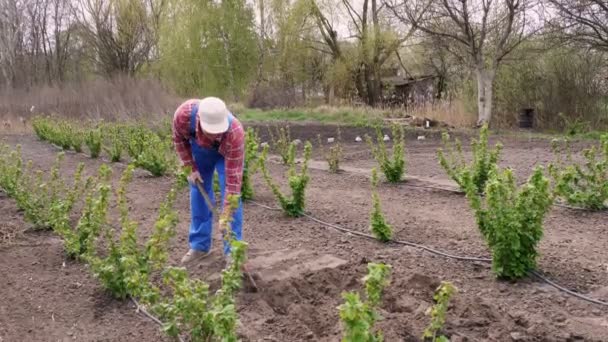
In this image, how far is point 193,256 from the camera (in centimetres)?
419

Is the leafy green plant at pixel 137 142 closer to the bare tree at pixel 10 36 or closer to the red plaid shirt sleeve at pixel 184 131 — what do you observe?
the red plaid shirt sleeve at pixel 184 131

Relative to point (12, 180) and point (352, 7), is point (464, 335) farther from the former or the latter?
point (352, 7)

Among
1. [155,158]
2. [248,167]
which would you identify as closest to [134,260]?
[248,167]

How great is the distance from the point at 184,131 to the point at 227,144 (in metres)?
0.43

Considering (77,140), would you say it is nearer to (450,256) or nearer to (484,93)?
(450,256)

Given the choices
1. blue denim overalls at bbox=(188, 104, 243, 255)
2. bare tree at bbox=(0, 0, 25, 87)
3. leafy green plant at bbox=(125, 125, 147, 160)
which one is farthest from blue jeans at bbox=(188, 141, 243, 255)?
bare tree at bbox=(0, 0, 25, 87)

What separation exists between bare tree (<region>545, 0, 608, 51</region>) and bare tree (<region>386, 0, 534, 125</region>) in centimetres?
70

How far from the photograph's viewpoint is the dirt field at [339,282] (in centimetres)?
305

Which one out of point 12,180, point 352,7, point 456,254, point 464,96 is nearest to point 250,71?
point 352,7

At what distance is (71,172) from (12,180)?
3.36 meters

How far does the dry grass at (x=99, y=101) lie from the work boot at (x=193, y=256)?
14599mm

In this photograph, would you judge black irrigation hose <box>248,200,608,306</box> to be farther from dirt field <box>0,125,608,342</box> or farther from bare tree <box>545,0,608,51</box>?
bare tree <box>545,0,608,51</box>

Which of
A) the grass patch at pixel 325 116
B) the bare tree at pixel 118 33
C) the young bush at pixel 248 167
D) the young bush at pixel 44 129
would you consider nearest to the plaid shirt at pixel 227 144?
the young bush at pixel 248 167

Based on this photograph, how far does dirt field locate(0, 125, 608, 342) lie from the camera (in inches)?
120
